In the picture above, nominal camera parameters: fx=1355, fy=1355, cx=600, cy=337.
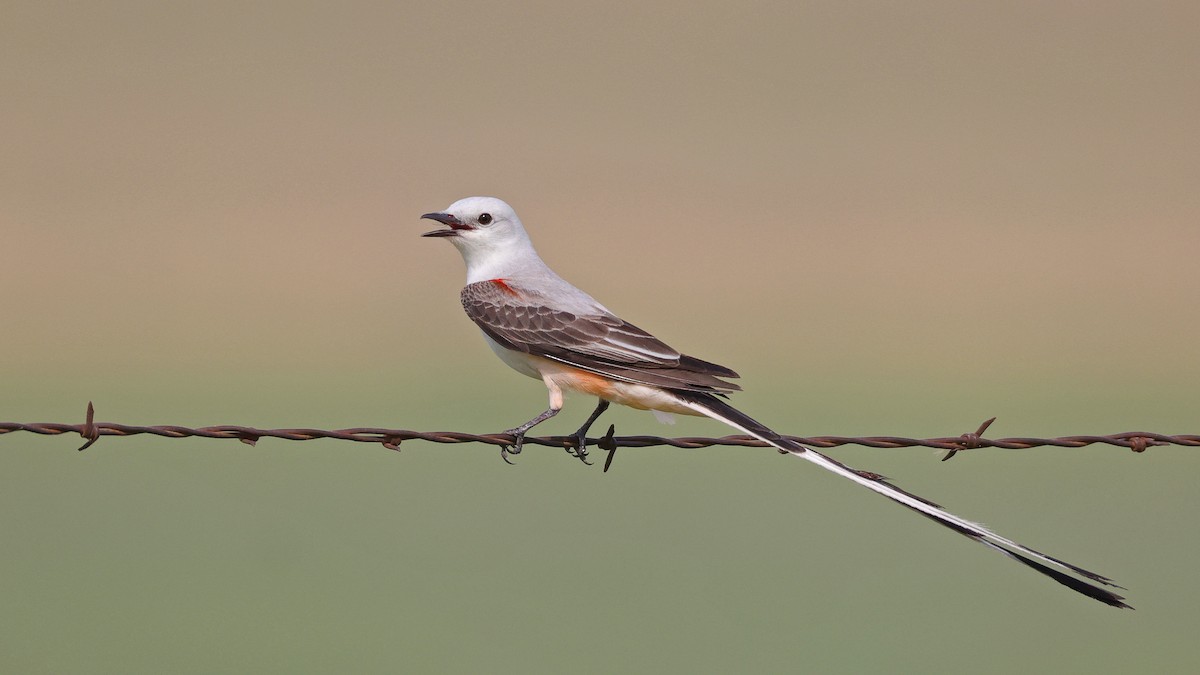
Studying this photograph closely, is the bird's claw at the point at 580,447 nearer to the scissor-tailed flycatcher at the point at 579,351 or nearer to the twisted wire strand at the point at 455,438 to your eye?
the scissor-tailed flycatcher at the point at 579,351

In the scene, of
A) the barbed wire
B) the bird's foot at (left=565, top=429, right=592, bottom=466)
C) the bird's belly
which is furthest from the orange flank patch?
the barbed wire

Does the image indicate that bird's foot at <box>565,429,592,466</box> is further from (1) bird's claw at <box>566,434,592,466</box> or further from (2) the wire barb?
(2) the wire barb

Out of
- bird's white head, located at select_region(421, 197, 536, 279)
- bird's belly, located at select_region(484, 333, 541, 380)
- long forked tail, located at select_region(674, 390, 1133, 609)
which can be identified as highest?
bird's white head, located at select_region(421, 197, 536, 279)

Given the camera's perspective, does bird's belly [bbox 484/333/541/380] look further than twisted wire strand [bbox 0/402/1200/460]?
Yes

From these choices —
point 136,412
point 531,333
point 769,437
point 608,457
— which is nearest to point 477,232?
point 531,333

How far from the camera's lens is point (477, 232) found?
700 cm

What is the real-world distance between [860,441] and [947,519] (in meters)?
0.45

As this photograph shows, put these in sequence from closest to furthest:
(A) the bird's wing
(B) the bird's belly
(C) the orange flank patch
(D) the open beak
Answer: (A) the bird's wing → (B) the bird's belly → (C) the orange flank patch → (D) the open beak

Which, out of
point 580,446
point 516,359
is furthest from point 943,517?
point 516,359

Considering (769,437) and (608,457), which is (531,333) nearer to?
(608,457)

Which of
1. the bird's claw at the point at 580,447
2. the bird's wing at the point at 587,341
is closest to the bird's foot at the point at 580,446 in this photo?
the bird's claw at the point at 580,447

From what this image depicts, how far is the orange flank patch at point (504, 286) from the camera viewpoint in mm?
6473

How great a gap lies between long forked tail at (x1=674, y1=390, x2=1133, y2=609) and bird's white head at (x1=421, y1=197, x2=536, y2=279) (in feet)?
6.56

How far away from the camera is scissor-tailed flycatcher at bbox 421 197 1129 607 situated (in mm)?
4977
